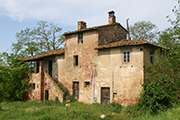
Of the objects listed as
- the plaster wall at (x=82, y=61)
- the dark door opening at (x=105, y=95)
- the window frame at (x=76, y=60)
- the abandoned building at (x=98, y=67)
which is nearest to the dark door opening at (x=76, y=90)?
the abandoned building at (x=98, y=67)

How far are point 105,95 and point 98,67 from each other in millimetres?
2407

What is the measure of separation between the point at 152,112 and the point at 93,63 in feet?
20.5

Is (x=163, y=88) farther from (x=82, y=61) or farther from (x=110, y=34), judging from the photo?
(x=82, y=61)

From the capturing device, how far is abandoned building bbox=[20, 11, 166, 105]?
41.7ft

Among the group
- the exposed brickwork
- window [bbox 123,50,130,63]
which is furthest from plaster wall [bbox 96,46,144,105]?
the exposed brickwork

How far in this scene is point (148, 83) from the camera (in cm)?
1239

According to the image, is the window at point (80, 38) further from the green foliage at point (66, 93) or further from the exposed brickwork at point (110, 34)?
the green foliage at point (66, 93)

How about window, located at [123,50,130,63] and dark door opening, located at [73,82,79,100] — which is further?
dark door opening, located at [73,82,79,100]

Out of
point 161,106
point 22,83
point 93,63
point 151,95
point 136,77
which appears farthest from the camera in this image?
point 22,83

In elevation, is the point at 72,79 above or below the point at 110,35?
below

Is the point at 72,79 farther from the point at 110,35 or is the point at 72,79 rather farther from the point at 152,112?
the point at 152,112

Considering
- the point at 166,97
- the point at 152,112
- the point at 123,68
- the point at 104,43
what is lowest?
the point at 152,112

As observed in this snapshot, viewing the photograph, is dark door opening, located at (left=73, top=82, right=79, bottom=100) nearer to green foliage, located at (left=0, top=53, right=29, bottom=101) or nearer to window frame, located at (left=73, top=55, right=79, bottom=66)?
window frame, located at (left=73, top=55, right=79, bottom=66)

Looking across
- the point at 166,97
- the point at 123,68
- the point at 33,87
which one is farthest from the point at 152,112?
the point at 33,87
